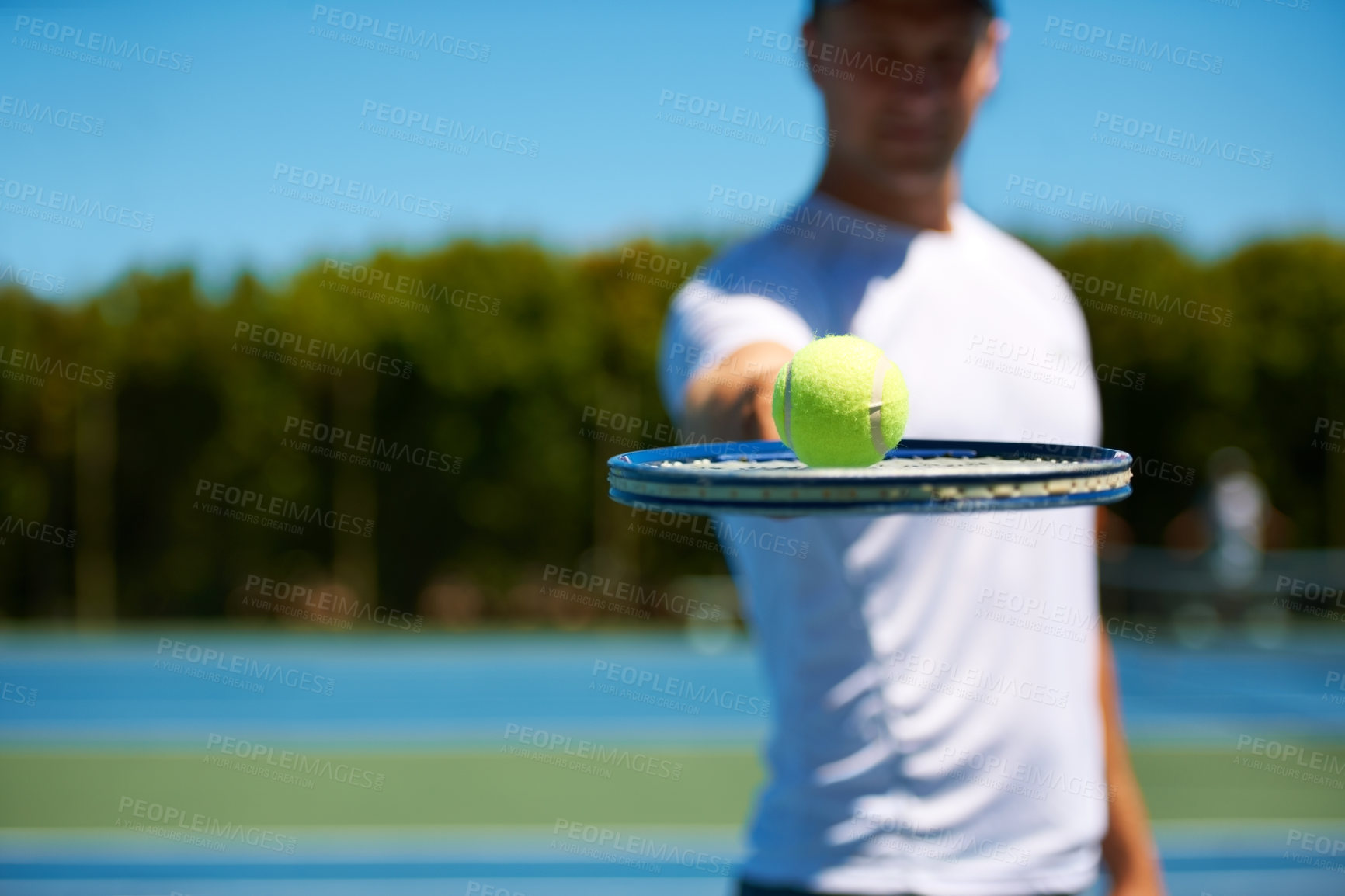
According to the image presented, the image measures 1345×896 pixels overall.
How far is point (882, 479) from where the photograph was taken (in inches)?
43.1

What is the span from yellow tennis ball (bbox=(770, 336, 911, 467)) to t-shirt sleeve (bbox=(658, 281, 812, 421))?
147 millimetres

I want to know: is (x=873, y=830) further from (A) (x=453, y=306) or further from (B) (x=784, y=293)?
(A) (x=453, y=306)

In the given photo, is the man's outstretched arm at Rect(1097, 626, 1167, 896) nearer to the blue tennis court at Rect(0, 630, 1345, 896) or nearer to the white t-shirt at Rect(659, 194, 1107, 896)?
the white t-shirt at Rect(659, 194, 1107, 896)

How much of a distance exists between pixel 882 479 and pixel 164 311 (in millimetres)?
12806

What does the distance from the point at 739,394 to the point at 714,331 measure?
170 mm

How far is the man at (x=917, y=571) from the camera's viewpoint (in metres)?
1.73

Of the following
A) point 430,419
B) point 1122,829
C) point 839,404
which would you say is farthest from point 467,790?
point 430,419

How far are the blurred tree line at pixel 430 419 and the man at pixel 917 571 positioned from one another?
9923 millimetres

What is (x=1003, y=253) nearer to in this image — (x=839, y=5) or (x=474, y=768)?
(x=839, y=5)

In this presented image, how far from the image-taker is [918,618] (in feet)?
5.73

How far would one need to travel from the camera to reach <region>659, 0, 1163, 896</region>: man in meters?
1.73

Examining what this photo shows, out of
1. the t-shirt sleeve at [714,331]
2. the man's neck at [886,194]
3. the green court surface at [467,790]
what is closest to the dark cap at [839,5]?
the man's neck at [886,194]

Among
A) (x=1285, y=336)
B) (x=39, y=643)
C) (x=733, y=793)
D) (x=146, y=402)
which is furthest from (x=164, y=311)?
(x=1285, y=336)

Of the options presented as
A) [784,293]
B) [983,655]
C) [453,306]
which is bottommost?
[983,655]
